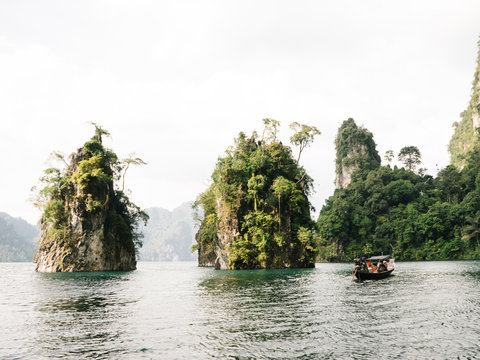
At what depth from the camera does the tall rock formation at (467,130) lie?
117731 mm

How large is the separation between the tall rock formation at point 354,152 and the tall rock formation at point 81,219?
87.3 meters

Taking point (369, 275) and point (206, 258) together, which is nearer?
point (369, 275)

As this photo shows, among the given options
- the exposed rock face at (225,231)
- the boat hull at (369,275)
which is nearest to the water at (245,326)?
the boat hull at (369,275)

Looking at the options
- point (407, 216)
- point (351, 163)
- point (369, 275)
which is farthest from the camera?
point (351, 163)

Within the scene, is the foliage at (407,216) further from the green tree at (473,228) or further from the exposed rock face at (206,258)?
the exposed rock face at (206,258)

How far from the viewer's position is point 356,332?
1210 centimetres

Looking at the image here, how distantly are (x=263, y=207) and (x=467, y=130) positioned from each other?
363 ft

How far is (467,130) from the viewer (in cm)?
12850

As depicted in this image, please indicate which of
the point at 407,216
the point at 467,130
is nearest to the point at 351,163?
the point at 407,216

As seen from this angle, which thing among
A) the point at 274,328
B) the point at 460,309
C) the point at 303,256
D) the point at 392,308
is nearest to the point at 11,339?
the point at 274,328

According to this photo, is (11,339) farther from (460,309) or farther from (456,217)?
(456,217)

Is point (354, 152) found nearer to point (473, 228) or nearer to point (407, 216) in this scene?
point (407, 216)

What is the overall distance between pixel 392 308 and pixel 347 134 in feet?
380

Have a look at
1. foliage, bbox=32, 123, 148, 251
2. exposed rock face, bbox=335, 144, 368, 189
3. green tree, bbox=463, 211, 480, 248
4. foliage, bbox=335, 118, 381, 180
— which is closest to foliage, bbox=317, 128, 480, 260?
green tree, bbox=463, 211, 480, 248
